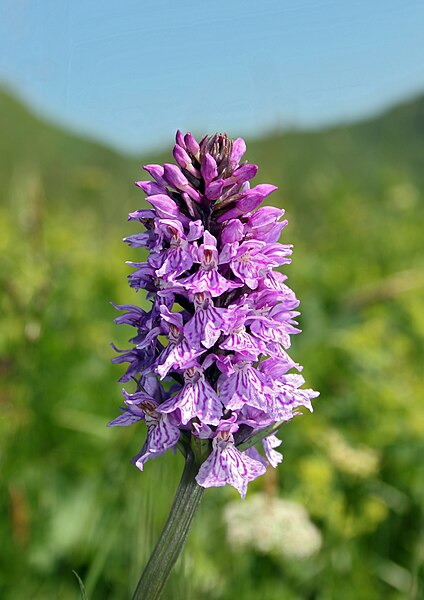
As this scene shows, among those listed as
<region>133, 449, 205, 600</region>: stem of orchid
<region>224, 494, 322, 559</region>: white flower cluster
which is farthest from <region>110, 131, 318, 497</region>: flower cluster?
<region>224, 494, 322, 559</region>: white flower cluster

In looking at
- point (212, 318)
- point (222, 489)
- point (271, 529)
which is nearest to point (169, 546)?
point (212, 318)

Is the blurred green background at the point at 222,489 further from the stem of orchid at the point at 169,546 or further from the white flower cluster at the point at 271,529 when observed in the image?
the stem of orchid at the point at 169,546

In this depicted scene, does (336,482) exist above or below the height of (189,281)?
below

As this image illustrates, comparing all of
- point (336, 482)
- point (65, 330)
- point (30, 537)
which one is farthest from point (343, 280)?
point (30, 537)

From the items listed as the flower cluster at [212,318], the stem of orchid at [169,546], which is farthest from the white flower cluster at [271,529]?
the stem of orchid at [169,546]

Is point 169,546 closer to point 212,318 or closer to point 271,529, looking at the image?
point 212,318

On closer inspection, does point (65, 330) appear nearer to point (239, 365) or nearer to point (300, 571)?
point (300, 571)
